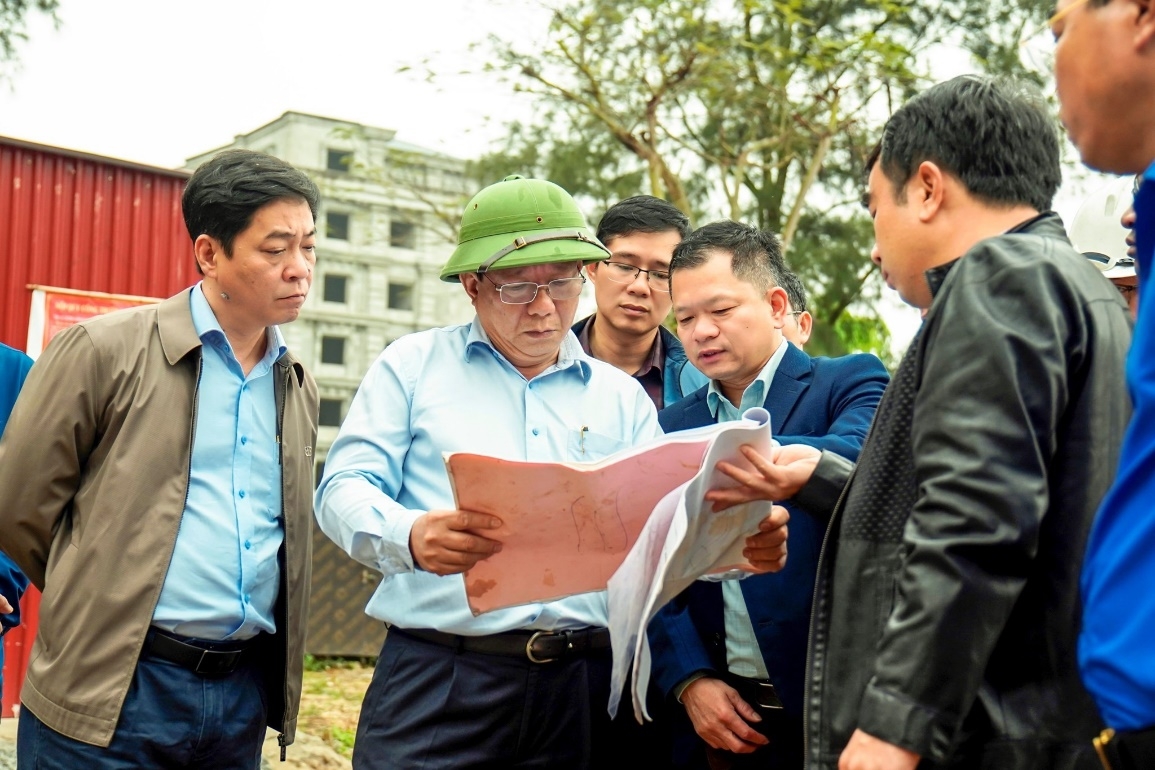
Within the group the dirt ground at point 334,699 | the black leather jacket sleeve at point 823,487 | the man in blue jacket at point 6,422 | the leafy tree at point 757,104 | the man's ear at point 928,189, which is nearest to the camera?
the man's ear at point 928,189

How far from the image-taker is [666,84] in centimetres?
1286

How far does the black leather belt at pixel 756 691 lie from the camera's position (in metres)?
2.79

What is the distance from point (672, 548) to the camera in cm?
209

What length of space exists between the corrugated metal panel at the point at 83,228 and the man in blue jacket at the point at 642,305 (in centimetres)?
484

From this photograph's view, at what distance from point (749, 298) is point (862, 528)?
1.19 m

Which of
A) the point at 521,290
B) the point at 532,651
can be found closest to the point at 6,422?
Answer: the point at 521,290

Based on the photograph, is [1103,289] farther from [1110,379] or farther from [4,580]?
[4,580]

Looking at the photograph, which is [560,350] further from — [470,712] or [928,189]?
[928,189]

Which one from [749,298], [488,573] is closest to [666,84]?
[749,298]

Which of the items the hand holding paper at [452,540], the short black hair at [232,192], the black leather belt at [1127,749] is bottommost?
the black leather belt at [1127,749]

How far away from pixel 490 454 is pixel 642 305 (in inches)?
49.0

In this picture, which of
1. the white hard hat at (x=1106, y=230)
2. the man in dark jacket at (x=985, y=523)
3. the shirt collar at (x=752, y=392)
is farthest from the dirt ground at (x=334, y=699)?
the man in dark jacket at (x=985, y=523)

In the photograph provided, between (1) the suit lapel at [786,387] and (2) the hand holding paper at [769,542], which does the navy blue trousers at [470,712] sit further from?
(1) the suit lapel at [786,387]

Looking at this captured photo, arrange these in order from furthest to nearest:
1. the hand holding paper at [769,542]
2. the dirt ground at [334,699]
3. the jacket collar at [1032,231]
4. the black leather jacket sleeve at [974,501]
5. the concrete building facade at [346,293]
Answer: the concrete building facade at [346,293] → the dirt ground at [334,699] → the hand holding paper at [769,542] → the jacket collar at [1032,231] → the black leather jacket sleeve at [974,501]
